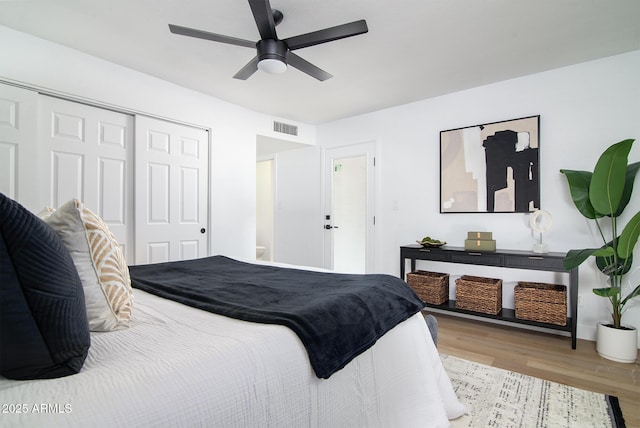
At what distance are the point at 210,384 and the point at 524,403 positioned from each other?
6.20ft

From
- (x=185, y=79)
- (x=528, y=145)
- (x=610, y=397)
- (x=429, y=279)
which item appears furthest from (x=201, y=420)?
(x=528, y=145)

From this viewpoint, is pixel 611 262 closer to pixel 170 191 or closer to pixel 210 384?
pixel 210 384

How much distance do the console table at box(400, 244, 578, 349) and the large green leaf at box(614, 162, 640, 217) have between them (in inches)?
22.9

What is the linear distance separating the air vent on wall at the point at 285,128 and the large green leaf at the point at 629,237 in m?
3.81

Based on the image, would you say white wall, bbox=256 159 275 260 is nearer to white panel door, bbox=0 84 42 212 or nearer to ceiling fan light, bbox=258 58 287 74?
white panel door, bbox=0 84 42 212

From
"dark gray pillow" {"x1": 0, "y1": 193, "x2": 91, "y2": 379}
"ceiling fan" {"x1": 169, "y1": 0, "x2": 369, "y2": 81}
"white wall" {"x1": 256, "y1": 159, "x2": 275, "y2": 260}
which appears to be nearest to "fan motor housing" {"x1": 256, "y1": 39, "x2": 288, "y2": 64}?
"ceiling fan" {"x1": 169, "y1": 0, "x2": 369, "y2": 81}

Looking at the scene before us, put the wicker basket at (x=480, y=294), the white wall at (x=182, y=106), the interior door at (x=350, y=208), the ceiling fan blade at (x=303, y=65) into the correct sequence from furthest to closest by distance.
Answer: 1. the interior door at (x=350, y=208)
2. the wicker basket at (x=480, y=294)
3. the white wall at (x=182, y=106)
4. the ceiling fan blade at (x=303, y=65)

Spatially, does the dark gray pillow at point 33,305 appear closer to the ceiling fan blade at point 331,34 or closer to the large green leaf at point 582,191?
the ceiling fan blade at point 331,34

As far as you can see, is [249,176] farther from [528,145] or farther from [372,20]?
[528,145]

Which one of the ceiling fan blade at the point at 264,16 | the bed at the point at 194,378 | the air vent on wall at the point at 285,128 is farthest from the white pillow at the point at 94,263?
the air vent on wall at the point at 285,128

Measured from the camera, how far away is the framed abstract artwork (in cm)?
309

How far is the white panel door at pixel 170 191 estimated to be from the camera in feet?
10.3

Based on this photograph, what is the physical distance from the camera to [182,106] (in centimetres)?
343

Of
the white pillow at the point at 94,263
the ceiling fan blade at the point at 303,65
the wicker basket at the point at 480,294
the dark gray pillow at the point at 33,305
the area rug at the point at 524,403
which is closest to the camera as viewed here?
the dark gray pillow at the point at 33,305
